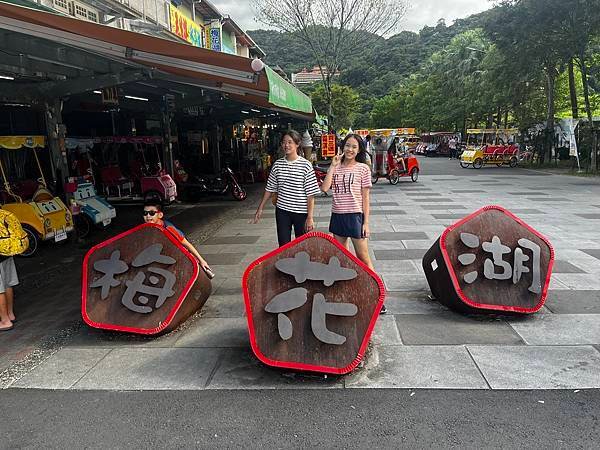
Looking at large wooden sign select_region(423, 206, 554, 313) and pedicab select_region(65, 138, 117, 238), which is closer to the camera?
large wooden sign select_region(423, 206, 554, 313)

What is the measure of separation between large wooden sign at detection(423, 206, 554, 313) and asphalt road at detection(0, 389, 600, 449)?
1.38m

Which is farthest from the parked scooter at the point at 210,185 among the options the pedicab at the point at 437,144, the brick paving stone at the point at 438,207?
the pedicab at the point at 437,144

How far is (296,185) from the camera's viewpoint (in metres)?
5.23

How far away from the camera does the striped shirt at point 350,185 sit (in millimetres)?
4999

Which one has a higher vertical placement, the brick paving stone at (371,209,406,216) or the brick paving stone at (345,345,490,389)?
the brick paving stone at (371,209,406,216)

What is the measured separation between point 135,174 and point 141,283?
10.3 meters

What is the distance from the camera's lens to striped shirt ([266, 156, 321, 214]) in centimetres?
523

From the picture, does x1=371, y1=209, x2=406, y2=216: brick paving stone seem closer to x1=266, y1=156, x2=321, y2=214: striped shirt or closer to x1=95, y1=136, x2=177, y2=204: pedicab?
x1=95, y1=136, x2=177, y2=204: pedicab

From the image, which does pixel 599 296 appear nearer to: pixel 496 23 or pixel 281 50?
pixel 496 23

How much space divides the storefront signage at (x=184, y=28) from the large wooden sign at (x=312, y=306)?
14.4 meters

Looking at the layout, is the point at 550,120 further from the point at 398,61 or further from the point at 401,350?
the point at 398,61

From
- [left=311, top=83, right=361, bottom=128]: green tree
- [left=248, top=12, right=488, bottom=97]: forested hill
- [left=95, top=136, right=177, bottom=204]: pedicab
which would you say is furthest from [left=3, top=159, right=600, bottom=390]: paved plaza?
[left=248, top=12, right=488, bottom=97]: forested hill

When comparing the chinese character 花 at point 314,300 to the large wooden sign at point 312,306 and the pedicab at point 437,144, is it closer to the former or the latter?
the large wooden sign at point 312,306

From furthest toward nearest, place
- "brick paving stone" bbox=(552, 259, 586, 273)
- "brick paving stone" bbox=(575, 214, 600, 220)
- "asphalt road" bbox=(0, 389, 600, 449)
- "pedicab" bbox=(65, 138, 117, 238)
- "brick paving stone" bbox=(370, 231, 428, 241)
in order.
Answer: "brick paving stone" bbox=(575, 214, 600, 220)
"pedicab" bbox=(65, 138, 117, 238)
"brick paving stone" bbox=(370, 231, 428, 241)
"brick paving stone" bbox=(552, 259, 586, 273)
"asphalt road" bbox=(0, 389, 600, 449)
